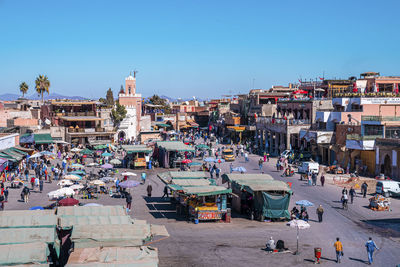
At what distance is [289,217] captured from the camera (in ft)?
85.7

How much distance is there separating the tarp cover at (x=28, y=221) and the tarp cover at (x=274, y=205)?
11742 millimetres

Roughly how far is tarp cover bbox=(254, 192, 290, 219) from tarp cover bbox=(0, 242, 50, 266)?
1360 cm

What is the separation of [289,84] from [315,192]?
69.6 meters

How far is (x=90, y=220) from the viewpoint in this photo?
702 inches

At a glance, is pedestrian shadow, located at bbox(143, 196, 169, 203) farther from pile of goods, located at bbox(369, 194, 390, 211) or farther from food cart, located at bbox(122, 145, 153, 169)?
food cart, located at bbox(122, 145, 153, 169)

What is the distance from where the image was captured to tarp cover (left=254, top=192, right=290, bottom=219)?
25875mm

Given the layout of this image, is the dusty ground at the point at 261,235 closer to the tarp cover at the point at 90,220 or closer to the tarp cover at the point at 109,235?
the tarp cover at the point at 90,220

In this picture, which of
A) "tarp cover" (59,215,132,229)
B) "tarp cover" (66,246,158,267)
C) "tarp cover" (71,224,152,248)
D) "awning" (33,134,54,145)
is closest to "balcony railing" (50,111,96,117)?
"awning" (33,134,54,145)

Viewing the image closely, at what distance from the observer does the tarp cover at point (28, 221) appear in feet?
56.8

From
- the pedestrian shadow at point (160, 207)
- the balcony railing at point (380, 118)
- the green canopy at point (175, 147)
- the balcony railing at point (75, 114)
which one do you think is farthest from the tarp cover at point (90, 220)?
the balcony railing at point (75, 114)

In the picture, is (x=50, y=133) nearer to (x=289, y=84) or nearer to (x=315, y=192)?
(x=315, y=192)

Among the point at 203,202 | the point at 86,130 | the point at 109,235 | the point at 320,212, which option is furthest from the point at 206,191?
the point at 86,130

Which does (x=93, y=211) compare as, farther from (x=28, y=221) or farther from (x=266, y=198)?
(x=266, y=198)

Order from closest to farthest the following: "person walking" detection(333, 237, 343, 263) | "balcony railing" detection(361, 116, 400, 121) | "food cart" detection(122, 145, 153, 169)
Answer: "person walking" detection(333, 237, 343, 263) → "balcony railing" detection(361, 116, 400, 121) → "food cart" detection(122, 145, 153, 169)
